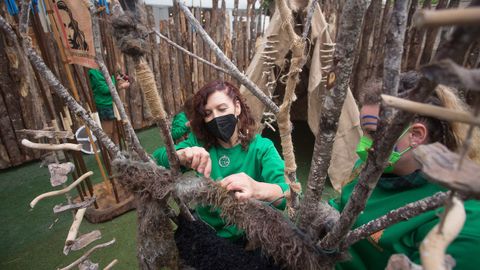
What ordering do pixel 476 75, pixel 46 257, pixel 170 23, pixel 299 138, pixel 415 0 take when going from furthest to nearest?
pixel 299 138
pixel 170 23
pixel 415 0
pixel 46 257
pixel 476 75

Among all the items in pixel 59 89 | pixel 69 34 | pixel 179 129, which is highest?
pixel 69 34

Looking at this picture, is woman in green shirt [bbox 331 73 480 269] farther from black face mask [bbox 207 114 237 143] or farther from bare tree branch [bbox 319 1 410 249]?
black face mask [bbox 207 114 237 143]

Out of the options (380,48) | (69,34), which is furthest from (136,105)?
(380,48)

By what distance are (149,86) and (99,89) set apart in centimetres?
229

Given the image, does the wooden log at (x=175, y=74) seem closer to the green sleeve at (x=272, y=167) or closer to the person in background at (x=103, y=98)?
the person in background at (x=103, y=98)

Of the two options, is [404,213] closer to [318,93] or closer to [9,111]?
[318,93]

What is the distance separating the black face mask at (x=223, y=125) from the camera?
46.4 inches

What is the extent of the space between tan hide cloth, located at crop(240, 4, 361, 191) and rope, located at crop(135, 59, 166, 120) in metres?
1.68

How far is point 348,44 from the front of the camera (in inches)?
13.9

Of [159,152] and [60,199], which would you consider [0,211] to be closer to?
[60,199]

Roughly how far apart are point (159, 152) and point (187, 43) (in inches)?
106

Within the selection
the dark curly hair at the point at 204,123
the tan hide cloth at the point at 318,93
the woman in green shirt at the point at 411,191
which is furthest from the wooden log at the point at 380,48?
the woman in green shirt at the point at 411,191

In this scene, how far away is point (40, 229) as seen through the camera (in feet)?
6.73

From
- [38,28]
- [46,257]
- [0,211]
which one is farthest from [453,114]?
[0,211]
